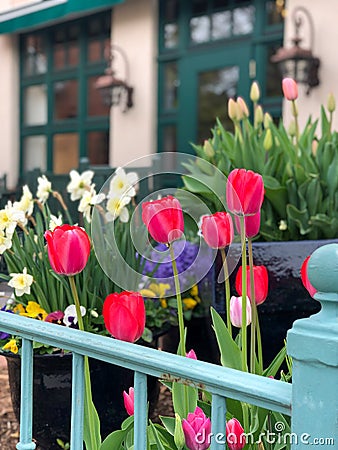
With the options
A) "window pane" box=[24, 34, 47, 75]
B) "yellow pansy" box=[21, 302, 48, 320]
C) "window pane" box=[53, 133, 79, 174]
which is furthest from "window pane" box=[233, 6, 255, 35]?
"yellow pansy" box=[21, 302, 48, 320]

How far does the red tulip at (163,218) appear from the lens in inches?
49.3

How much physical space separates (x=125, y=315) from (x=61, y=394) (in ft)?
3.31

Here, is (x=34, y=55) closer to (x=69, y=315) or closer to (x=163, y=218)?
(x=69, y=315)

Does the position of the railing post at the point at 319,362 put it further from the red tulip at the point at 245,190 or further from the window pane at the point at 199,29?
the window pane at the point at 199,29

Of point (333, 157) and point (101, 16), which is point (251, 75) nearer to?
point (101, 16)

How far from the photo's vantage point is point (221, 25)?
6332 mm

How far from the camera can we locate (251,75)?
608 cm

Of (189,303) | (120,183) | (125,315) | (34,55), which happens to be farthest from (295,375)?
(34,55)

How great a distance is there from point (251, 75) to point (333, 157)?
3.45 m

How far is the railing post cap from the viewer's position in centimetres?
84

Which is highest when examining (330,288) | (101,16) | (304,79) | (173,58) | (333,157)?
(101,16)

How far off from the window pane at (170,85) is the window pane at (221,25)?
56 centimetres

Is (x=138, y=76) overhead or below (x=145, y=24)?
below

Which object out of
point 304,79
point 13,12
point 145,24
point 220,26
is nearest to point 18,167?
point 13,12
